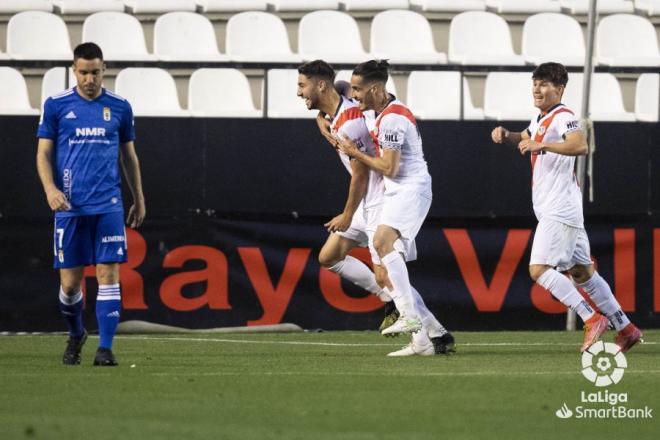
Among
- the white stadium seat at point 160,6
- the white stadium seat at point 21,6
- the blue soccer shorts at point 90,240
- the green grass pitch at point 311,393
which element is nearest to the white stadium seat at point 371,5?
the white stadium seat at point 160,6

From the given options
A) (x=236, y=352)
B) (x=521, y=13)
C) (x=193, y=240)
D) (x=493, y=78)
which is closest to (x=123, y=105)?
(x=236, y=352)

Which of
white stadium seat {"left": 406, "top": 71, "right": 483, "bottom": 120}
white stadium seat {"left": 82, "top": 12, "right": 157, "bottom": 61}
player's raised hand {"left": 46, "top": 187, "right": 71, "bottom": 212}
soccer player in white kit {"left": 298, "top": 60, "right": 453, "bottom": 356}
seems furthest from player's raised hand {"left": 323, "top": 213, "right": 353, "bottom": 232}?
white stadium seat {"left": 82, "top": 12, "right": 157, "bottom": 61}

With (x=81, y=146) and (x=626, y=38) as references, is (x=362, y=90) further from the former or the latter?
(x=626, y=38)

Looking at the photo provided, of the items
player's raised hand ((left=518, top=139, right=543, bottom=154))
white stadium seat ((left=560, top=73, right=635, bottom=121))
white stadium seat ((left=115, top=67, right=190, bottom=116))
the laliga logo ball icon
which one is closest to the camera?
the laliga logo ball icon

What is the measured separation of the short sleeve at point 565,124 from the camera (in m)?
10.2

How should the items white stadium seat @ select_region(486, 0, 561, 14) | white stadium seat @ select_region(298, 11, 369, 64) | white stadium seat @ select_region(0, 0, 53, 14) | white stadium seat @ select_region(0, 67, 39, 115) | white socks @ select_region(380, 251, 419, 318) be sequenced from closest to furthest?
white socks @ select_region(380, 251, 419, 318) < white stadium seat @ select_region(0, 67, 39, 115) < white stadium seat @ select_region(298, 11, 369, 64) < white stadium seat @ select_region(0, 0, 53, 14) < white stadium seat @ select_region(486, 0, 561, 14)

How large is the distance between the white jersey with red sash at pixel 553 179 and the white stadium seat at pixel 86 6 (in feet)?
25.5

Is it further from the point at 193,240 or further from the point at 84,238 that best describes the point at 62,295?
the point at 193,240

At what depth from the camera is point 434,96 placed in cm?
1530

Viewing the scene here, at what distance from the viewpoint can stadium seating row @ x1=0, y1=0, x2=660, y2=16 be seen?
16.9m

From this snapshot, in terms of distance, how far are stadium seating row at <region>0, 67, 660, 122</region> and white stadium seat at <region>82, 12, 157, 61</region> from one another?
0.98 metres

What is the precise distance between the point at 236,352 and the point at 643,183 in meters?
5.12

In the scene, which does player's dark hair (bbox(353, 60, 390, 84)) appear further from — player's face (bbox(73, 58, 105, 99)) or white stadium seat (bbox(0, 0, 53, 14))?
Answer: white stadium seat (bbox(0, 0, 53, 14))

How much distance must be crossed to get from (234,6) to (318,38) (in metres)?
1.23
